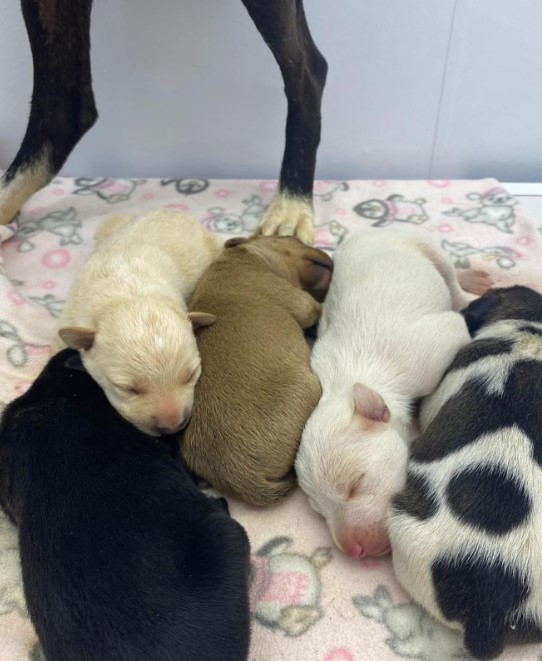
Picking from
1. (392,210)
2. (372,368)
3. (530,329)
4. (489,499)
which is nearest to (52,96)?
(392,210)

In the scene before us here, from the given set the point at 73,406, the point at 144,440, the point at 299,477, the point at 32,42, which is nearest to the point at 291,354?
the point at 299,477

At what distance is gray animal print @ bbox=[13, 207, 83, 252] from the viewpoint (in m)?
2.43

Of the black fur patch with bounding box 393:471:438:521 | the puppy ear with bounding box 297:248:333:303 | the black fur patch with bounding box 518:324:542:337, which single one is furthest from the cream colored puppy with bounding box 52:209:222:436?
the black fur patch with bounding box 518:324:542:337

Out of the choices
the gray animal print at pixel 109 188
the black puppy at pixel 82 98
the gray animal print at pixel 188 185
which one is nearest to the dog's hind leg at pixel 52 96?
the black puppy at pixel 82 98

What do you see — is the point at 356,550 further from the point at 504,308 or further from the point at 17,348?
the point at 17,348

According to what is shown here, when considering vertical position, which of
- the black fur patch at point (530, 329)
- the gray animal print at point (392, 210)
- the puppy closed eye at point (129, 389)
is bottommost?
the gray animal print at point (392, 210)

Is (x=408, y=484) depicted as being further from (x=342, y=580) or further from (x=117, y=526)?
(x=117, y=526)

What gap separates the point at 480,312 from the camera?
5.65 feet

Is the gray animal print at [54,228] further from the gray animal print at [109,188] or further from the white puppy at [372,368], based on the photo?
the white puppy at [372,368]

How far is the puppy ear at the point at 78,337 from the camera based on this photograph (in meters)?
1.49

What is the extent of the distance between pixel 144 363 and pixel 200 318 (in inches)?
7.7

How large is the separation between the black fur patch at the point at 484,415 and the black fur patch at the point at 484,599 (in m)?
0.21

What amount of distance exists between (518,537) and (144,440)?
0.73 metres

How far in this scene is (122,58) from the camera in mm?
2633
